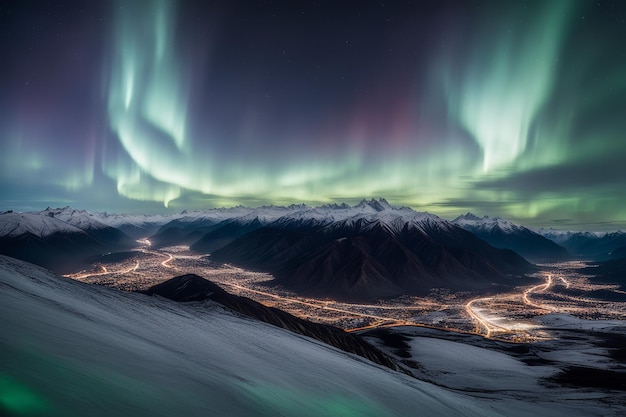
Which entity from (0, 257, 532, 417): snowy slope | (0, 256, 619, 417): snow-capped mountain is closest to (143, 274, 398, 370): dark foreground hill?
(0, 256, 619, 417): snow-capped mountain

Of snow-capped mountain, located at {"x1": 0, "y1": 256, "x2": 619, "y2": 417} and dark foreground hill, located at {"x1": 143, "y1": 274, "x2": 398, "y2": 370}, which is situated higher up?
snow-capped mountain, located at {"x1": 0, "y1": 256, "x2": 619, "y2": 417}

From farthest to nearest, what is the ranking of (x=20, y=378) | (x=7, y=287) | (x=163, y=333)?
(x=163, y=333)
(x=7, y=287)
(x=20, y=378)

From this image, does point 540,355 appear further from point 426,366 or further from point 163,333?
point 163,333

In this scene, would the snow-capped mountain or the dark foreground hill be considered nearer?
the snow-capped mountain

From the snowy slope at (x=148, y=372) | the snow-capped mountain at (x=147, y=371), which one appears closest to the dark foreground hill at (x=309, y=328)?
the snow-capped mountain at (x=147, y=371)

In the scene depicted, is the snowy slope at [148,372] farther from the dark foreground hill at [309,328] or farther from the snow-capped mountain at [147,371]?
the dark foreground hill at [309,328]

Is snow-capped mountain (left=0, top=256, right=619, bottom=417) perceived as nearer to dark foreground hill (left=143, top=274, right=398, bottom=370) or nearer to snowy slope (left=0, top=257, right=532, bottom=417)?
snowy slope (left=0, top=257, right=532, bottom=417)

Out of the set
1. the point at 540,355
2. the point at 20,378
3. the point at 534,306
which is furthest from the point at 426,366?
the point at 534,306

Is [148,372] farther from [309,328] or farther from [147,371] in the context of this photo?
[309,328]

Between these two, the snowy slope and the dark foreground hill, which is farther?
the dark foreground hill
